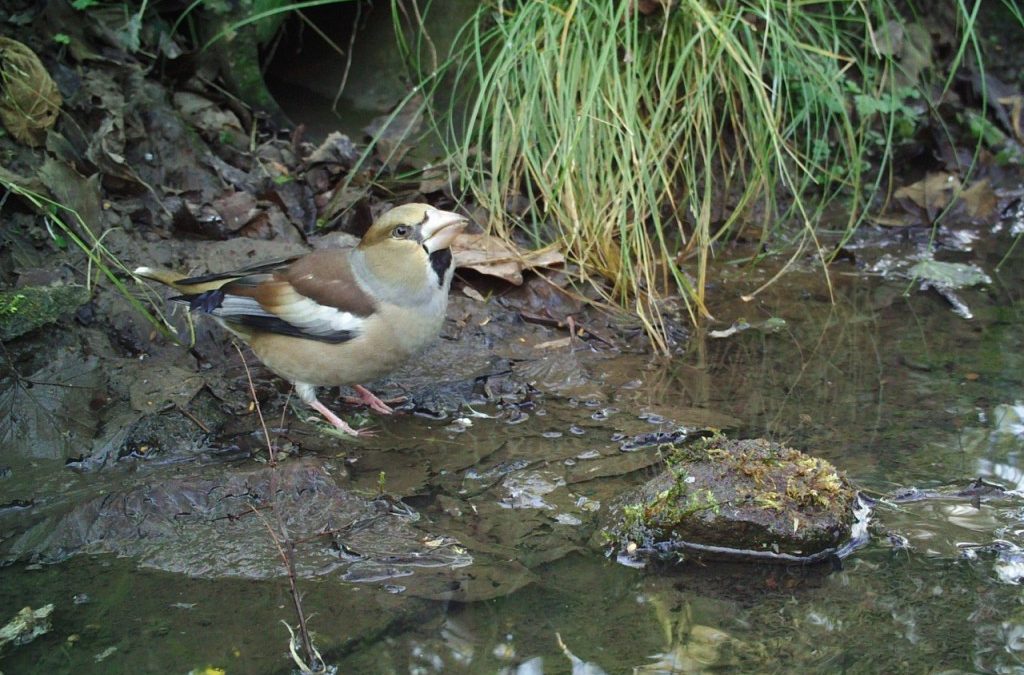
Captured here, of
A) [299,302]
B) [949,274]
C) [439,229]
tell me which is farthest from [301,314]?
[949,274]

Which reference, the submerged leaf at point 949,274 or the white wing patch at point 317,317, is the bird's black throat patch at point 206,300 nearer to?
the white wing patch at point 317,317

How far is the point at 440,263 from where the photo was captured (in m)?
4.17

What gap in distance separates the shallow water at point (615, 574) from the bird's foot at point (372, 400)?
102 mm

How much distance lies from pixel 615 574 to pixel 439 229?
1.60m

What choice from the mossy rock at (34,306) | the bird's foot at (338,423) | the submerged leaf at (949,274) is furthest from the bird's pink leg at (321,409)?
the submerged leaf at (949,274)

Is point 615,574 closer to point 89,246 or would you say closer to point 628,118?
point 628,118

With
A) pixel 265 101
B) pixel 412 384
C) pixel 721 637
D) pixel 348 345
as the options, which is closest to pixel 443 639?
pixel 721 637

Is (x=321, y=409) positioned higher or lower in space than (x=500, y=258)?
lower

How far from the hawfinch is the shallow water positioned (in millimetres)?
331

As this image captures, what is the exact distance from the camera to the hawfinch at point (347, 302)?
4.05m

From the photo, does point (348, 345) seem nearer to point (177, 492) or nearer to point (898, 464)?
point (177, 492)

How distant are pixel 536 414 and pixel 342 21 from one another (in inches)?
136

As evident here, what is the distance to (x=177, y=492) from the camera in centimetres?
348

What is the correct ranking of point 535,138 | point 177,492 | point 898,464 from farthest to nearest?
1. point 535,138
2. point 898,464
3. point 177,492
